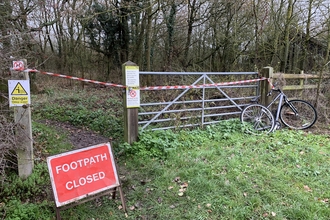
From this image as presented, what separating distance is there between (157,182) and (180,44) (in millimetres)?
10789

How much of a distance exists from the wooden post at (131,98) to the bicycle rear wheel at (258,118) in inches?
106

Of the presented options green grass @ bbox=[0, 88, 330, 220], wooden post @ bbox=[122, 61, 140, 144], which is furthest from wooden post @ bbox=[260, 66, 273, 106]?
wooden post @ bbox=[122, 61, 140, 144]

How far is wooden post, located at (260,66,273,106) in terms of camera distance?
5930 mm

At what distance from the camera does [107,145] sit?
2873mm

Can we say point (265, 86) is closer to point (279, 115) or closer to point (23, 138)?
point (279, 115)

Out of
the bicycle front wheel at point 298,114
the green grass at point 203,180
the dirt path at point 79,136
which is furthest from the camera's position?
the bicycle front wheel at point 298,114

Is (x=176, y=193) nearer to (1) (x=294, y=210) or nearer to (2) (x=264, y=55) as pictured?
(1) (x=294, y=210)

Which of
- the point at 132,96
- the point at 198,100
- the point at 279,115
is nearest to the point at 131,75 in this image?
the point at 132,96

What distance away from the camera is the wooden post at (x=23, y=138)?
9.98ft

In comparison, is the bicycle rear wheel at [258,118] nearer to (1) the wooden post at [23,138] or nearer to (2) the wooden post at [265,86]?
(2) the wooden post at [265,86]

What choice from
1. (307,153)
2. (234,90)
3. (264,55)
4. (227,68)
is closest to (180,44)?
(227,68)

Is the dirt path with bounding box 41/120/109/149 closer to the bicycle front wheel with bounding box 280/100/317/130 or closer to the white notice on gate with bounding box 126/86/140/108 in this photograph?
the white notice on gate with bounding box 126/86/140/108

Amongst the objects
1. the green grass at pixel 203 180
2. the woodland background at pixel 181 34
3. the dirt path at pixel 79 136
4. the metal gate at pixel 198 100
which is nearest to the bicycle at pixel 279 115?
the metal gate at pixel 198 100

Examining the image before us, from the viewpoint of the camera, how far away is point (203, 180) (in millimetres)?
3246
